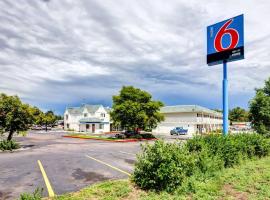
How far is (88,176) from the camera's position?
11.0 meters

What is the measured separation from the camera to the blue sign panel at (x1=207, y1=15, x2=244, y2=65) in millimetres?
15516

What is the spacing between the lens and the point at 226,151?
1131 centimetres

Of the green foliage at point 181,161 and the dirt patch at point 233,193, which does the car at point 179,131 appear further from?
the dirt patch at point 233,193

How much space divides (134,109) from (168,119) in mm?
24948

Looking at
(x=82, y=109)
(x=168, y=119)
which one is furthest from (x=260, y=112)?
(x=82, y=109)

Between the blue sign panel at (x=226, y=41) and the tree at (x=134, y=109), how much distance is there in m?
21.3

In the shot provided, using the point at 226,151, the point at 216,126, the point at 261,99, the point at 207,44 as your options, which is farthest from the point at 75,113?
the point at 226,151

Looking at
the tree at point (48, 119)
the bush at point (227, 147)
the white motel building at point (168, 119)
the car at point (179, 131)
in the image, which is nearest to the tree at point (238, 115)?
the white motel building at point (168, 119)

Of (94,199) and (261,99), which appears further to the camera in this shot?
(261,99)

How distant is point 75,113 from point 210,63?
199 feet

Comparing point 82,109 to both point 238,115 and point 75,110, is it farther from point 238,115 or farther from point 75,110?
point 238,115

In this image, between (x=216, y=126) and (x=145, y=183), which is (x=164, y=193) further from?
(x=216, y=126)

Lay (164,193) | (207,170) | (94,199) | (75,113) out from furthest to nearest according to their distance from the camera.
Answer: (75,113) → (207,170) → (164,193) → (94,199)

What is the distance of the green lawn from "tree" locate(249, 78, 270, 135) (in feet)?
72.1
